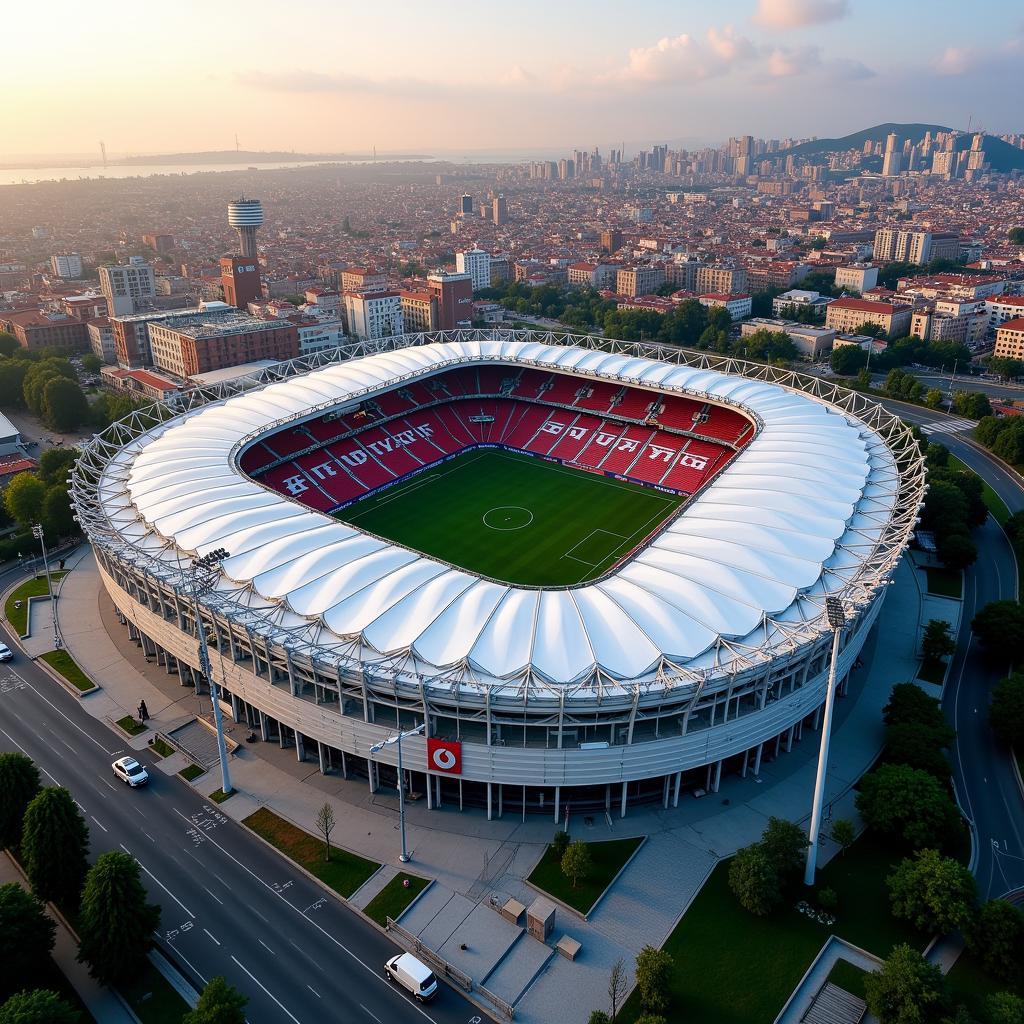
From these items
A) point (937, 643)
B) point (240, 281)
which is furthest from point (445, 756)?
point (240, 281)

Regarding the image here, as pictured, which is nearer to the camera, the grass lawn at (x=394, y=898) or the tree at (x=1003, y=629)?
the grass lawn at (x=394, y=898)

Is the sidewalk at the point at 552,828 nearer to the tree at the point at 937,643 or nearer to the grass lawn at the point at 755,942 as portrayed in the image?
the grass lawn at the point at 755,942

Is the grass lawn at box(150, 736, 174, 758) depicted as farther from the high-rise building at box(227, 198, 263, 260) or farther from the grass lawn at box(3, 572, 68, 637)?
the high-rise building at box(227, 198, 263, 260)

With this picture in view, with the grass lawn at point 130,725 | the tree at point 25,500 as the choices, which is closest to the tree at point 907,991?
the grass lawn at point 130,725

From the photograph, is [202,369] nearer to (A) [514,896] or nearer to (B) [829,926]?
(A) [514,896]

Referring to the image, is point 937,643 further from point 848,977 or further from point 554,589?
point 554,589

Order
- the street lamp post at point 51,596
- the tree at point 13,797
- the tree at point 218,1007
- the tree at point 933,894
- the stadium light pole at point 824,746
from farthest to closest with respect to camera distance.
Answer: the street lamp post at point 51,596 < the tree at point 13,797 < the stadium light pole at point 824,746 < the tree at point 933,894 < the tree at point 218,1007
